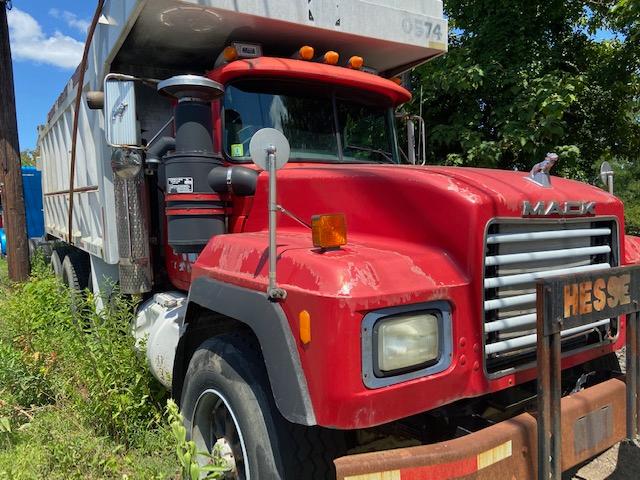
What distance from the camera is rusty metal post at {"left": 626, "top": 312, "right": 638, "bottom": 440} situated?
2357mm

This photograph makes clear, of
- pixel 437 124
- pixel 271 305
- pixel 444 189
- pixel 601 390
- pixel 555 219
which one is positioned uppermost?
pixel 437 124

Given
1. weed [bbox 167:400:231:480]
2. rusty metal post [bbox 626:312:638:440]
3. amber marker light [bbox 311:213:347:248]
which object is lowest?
weed [bbox 167:400:231:480]

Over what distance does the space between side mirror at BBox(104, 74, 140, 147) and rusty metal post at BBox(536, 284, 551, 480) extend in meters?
2.58

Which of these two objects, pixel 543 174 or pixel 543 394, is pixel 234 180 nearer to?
pixel 543 174

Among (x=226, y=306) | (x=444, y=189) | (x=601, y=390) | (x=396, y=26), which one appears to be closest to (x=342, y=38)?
(x=396, y=26)

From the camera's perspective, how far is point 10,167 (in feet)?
25.9

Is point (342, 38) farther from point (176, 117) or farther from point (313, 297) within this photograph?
point (313, 297)

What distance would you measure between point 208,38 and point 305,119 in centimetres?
97

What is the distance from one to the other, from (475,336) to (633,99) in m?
8.90

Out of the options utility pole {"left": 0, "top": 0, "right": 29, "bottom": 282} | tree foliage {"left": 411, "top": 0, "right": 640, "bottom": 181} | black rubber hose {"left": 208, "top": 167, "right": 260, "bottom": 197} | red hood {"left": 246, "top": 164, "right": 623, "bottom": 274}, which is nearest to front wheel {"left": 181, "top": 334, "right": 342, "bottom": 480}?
red hood {"left": 246, "top": 164, "right": 623, "bottom": 274}

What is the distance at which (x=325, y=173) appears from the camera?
276cm

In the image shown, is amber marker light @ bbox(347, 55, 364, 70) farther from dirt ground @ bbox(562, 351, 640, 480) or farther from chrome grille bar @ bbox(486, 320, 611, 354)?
dirt ground @ bbox(562, 351, 640, 480)

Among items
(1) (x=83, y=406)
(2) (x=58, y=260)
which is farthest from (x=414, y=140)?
(2) (x=58, y=260)

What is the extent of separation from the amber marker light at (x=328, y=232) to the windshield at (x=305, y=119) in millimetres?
1437
